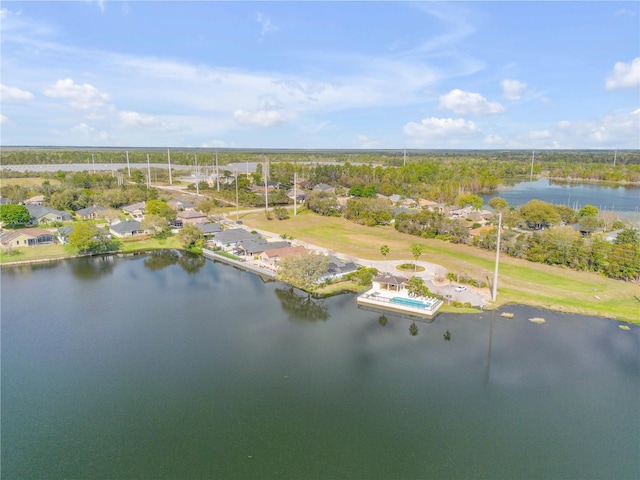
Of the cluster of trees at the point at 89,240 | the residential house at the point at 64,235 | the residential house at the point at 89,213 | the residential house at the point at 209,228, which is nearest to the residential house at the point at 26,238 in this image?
the residential house at the point at 64,235

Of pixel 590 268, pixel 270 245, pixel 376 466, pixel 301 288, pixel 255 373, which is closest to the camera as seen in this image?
pixel 376 466

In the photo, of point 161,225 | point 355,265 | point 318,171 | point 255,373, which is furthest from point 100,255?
point 318,171

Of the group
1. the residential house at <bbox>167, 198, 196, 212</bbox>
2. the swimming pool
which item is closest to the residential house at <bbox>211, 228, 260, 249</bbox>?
the residential house at <bbox>167, 198, 196, 212</bbox>

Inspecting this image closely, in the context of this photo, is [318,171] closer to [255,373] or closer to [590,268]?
[590,268]

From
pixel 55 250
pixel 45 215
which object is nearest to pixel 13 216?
pixel 45 215

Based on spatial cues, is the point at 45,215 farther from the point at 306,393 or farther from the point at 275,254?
the point at 306,393

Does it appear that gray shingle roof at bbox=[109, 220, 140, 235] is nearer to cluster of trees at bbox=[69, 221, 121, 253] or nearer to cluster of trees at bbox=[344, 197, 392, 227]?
cluster of trees at bbox=[69, 221, 121, 253]
